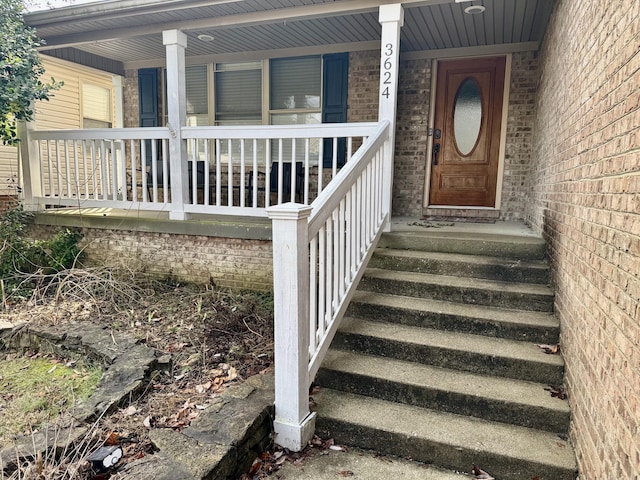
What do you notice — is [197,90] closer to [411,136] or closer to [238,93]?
[238,93]

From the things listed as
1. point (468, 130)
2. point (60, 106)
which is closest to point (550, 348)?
point (468, 130)

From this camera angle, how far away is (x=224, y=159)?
6.79 m

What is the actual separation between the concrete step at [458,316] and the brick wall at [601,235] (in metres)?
0.16

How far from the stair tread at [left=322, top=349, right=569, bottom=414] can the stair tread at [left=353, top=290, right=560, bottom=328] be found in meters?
0.42

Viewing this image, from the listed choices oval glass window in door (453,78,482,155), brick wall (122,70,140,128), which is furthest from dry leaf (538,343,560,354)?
brick wall (122,70,140,128)

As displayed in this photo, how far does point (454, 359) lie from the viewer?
2.65 m

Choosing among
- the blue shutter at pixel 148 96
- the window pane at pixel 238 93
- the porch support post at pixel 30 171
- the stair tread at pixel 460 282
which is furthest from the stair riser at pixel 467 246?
the blue shutter at pixel 148 96

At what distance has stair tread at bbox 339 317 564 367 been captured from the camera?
8.39 ft

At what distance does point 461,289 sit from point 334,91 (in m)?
3.86

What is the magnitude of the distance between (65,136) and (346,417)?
5.02 m

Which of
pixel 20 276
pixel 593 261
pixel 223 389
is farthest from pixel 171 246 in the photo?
pixel 593 261

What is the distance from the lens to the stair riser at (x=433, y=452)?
2029mm

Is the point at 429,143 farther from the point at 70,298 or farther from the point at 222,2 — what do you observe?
the point at 70,298

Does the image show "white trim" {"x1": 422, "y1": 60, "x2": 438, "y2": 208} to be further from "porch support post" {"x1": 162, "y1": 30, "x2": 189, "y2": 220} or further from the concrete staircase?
"porch support post" {"x1": 162, "y1": 30, "x2": 189, "y2": 220}
